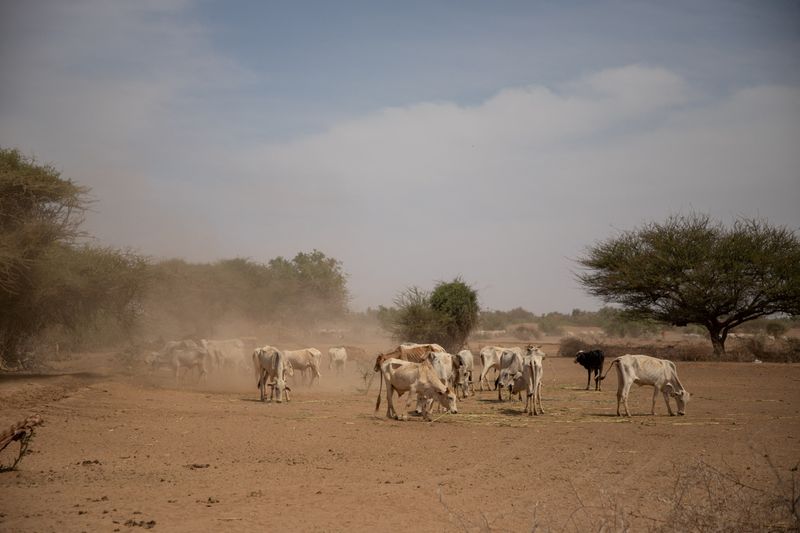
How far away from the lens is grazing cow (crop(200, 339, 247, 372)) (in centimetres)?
3175

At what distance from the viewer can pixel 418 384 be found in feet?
56.6

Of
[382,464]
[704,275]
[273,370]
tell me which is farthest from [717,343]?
[382,464]

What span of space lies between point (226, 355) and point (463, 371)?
13.7m

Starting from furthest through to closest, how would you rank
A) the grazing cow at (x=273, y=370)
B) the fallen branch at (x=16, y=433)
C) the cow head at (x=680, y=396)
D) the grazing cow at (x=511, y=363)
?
the grazing cow at (x=273, y=370) → the grazing cow at (x=511, y=363) → the cow head at (x=680, y=396) → the fallen branch at (x=16, y=433)

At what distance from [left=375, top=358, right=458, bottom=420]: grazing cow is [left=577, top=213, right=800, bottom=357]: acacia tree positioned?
21391 mm

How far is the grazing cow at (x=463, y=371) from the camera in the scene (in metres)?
21.9

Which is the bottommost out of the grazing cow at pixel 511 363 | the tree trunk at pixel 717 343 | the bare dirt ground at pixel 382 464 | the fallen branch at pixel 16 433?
the bare dirt ground at pixel 382 464

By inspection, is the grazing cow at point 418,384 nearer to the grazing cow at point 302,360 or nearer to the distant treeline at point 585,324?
the grazing cow at point 302,360

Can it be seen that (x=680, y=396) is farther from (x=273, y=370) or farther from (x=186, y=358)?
(x=186, y=358)

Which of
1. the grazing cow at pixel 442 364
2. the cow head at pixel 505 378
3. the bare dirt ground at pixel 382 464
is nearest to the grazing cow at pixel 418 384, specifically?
the bare dirt ground at pixel 382 464

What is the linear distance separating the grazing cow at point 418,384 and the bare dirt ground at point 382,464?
0.44m

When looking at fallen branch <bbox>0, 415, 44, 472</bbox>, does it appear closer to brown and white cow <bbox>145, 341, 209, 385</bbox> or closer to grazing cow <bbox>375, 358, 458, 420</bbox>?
grazing cow <bbox>375, 358, 458, 420</bbox>

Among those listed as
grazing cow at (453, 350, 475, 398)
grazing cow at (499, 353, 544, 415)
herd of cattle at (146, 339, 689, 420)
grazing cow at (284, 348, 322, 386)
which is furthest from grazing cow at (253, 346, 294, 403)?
grazing cow at (499, 353, 544, 415)

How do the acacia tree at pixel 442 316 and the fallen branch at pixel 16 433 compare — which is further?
the acacia tree at pixel 442 316
